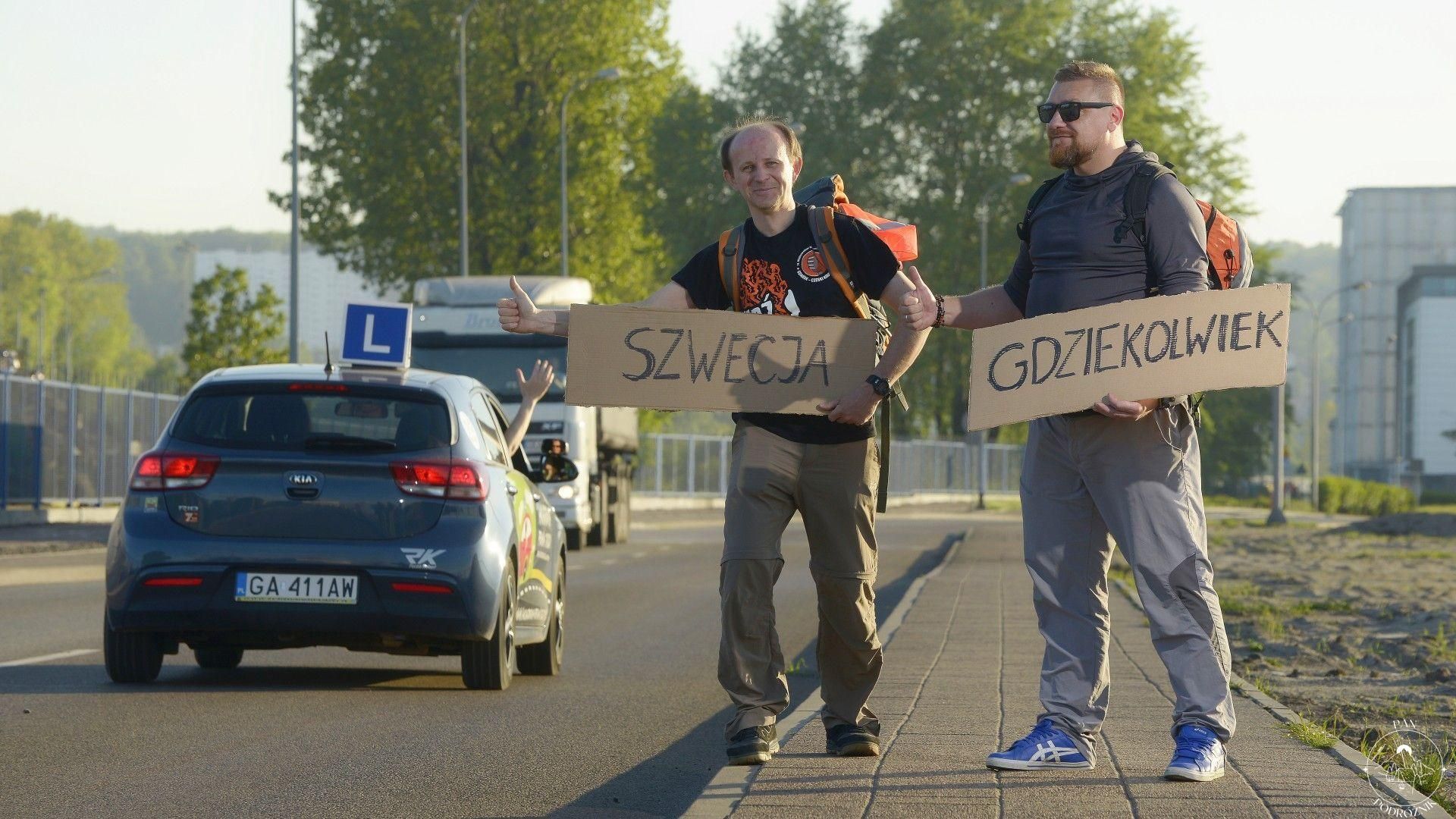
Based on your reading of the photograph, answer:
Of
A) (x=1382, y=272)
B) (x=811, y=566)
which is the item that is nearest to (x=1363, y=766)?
(x=811, y=566)

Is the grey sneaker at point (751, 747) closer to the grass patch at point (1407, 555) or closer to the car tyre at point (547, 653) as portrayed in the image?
the car tyre at point (547, 653)

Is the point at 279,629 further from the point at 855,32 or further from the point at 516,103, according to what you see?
the point at 855,32

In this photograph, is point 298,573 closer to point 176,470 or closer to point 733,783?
point 176,470

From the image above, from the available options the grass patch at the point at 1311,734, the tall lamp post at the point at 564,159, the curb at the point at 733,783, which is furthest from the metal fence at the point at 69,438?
the grass patch at the point at 1311,734

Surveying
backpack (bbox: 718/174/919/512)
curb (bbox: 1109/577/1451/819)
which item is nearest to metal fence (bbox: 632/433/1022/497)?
curb (bbox: 1109/577/1451/819)

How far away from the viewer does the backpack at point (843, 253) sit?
22.8 ft

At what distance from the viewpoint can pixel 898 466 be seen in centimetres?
7400

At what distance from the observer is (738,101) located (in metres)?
68.7

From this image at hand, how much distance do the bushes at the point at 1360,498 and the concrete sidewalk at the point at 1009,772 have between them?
6434 cm

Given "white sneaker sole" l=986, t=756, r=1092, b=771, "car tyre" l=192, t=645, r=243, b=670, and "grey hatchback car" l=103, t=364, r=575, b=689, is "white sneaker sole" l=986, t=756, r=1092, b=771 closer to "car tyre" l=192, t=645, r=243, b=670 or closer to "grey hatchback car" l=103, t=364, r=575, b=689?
"grey hatchback car" l=103, t=364, r=575, b=689

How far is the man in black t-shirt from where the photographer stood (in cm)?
682

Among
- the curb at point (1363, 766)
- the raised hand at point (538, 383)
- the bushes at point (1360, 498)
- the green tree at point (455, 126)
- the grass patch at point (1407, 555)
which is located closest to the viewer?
the curb at point (1363, 766)

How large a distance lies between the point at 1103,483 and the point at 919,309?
0.81 m

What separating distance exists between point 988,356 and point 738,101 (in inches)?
2469
